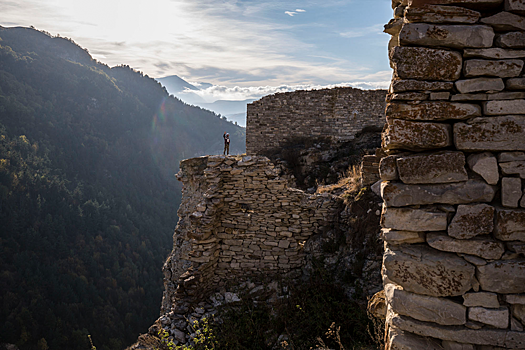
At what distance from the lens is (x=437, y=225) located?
8.23 ft

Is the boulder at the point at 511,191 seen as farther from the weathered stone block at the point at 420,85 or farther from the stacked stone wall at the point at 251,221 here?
the stacked stone wall at the point at 251,221

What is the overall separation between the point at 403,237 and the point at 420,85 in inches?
47.0

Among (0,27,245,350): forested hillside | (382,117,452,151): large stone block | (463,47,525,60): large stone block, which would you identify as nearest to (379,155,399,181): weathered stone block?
(382,117,452,151): large stone block

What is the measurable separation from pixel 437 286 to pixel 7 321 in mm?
43574

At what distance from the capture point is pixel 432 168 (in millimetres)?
2496

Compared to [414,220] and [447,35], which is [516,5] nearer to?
[447,35]

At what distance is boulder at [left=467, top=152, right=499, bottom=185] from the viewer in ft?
7.88

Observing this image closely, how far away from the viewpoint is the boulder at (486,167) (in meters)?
2.40

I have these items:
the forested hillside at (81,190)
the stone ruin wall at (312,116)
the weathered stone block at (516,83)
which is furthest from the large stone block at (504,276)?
the forested hillside at (81,190)

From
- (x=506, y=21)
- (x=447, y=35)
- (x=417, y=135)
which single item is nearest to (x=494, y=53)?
(x=506, y=21)

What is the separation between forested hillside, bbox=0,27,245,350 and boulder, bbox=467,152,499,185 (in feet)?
130

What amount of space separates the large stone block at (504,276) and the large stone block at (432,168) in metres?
0.67

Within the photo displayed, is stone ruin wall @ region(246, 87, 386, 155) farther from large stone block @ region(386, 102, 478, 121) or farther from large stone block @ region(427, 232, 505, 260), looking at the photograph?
large stone block @ region(427, 232, 505, 260)

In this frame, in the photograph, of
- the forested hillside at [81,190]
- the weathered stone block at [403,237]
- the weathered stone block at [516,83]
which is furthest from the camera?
the forested hillside at [81,190]
